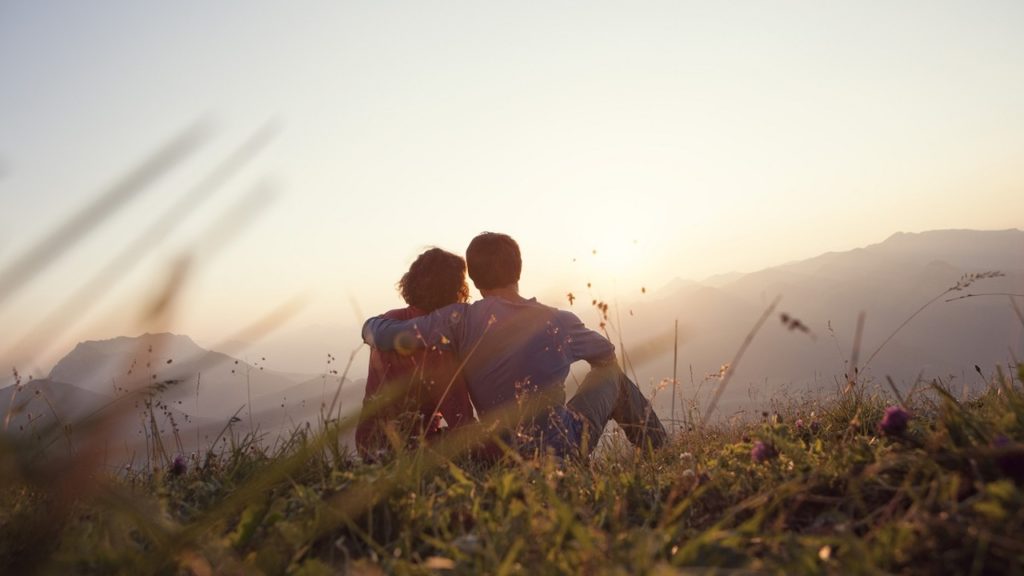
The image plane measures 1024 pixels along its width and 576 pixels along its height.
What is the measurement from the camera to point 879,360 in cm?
14100

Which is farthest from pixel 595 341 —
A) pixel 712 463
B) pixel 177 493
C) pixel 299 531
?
pixel 299 531

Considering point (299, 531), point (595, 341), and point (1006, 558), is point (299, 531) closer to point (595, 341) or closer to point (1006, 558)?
point (1006, 558)

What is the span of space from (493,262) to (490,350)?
85 centimetres

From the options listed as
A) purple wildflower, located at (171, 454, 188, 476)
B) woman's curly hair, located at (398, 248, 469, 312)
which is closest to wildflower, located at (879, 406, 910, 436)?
purple wildflower, located at (171, 454, 188, 476)

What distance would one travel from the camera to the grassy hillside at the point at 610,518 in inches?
59.0

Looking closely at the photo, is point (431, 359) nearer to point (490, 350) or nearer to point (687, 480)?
point (490, 350)

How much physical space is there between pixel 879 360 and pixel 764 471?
15764cm

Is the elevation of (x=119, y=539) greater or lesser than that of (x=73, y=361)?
lesser

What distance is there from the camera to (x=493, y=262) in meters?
5.74

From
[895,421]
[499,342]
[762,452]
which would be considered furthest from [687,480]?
[499,342]

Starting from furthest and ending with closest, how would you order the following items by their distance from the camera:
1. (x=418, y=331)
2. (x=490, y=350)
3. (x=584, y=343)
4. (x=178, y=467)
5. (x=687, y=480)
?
(x=584, y=343), (x=490, y=350), (x=418, y=331), (x=178, y=467), (x=687, y=480)

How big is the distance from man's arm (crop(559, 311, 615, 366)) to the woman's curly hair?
975 millimetres

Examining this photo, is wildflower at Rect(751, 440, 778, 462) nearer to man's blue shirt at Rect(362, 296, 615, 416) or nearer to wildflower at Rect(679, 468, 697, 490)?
wildflower at Rect(679, 468, 697, 490)

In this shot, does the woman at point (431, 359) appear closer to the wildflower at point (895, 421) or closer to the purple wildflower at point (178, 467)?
the purple wildflower at point (178, 467)
